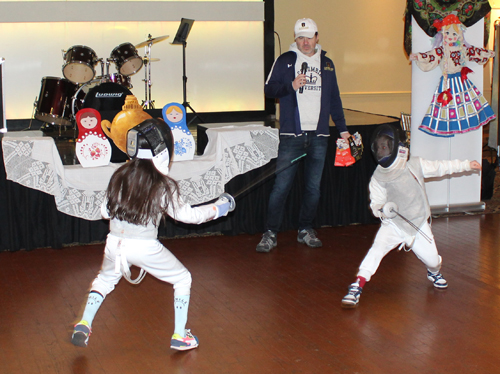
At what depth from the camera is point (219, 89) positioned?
9.93 meters

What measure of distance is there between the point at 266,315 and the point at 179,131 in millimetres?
1808

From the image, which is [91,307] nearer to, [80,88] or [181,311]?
[181,311]

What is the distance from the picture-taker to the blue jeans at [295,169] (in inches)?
171

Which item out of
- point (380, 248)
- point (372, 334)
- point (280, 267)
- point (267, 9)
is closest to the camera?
point (372, 334)

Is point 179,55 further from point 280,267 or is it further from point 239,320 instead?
point 239,320

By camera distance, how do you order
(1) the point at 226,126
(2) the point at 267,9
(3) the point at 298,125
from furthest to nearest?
(2) the point at 267,9, (1) the point at 226,126, (3) the point at 298,125

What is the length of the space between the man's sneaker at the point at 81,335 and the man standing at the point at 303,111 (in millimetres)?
1896

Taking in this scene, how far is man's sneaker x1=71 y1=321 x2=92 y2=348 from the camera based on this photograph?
2.66 metres

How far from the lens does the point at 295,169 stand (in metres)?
4.41

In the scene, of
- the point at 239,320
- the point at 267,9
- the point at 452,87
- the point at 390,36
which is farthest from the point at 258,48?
the point at 239,320

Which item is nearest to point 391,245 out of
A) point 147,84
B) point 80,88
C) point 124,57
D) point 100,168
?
point 100,168

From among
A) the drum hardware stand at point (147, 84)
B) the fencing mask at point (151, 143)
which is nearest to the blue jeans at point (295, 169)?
the fencing mask at point (151, 143)

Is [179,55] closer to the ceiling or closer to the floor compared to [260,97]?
closer to the ceiling

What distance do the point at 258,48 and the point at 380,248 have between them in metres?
7.14
